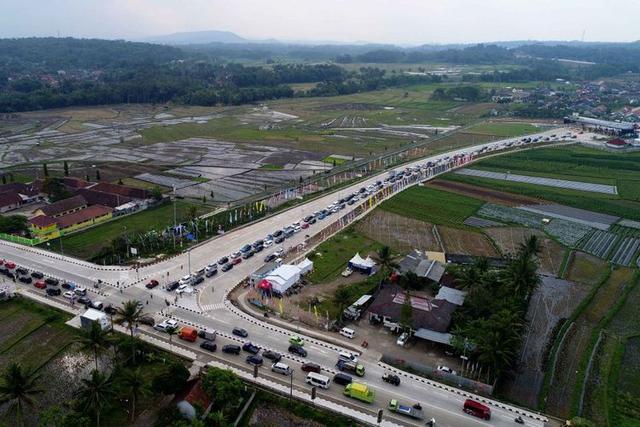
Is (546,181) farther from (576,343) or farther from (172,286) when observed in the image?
(172,286)

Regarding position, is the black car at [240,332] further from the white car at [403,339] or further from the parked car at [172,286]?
the white car at [403,339]

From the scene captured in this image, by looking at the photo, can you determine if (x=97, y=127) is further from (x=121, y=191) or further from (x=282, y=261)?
(x=282, y=261)

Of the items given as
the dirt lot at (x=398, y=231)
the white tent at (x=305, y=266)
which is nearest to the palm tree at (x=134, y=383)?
the white tent at (x=305, y=266)

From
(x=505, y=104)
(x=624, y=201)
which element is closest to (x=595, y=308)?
(x=624, y=201)

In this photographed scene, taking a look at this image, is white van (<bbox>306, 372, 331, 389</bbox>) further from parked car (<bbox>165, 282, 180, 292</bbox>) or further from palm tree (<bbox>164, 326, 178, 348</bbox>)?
parked car (<bbox>165, 282, 180, 292</bbox>)

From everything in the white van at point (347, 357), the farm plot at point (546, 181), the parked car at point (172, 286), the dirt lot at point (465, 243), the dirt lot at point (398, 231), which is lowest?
the parked car at point (172, 286)

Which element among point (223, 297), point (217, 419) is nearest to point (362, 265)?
point (223, 297)

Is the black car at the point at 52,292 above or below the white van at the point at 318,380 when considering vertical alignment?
below
